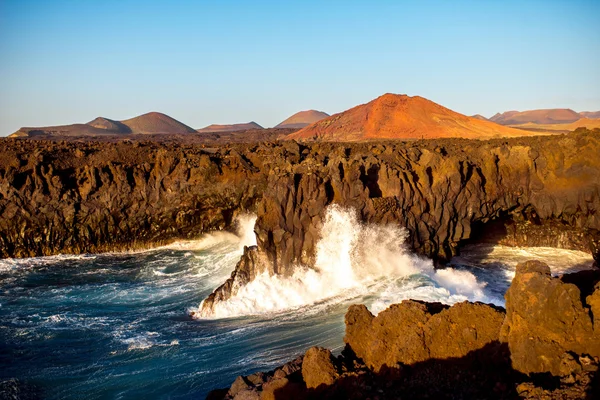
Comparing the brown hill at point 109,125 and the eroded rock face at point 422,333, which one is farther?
the brown hill at point 109,125

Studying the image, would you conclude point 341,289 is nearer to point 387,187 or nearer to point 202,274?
point 387,187

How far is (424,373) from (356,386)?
2.82ft

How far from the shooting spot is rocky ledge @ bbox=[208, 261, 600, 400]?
6762mm

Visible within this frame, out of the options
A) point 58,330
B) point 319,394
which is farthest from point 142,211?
point 319,394

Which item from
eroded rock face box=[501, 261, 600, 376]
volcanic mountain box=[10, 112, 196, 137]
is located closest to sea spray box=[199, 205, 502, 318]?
eroded rock face box=[501, 261, 600, 376]

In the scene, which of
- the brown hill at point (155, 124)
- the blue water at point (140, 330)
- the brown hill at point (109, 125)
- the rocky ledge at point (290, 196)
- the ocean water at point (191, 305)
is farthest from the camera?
the brown hill at point (155, 124)

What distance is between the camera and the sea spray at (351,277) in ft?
55.8

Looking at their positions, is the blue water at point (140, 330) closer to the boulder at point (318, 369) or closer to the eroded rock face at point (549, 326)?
the boulder at point (318, 369)

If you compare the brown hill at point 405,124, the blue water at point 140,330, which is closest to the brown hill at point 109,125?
the brown hill at point 405,124

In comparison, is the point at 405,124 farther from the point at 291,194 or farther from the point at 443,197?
the point at 291,194

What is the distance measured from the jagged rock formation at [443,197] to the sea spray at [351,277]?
352 millimetres

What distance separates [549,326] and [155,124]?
103 metres

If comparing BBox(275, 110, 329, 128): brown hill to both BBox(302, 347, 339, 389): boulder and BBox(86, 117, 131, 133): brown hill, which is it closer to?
BBox(86, 117, 131, 133): brown hill

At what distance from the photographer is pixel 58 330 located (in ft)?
51.6
